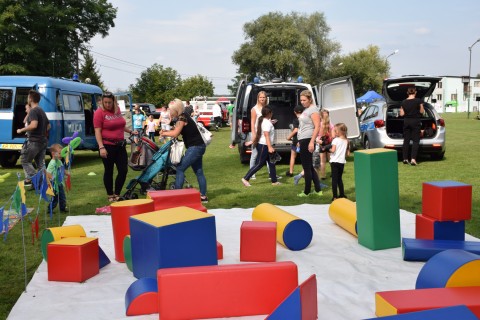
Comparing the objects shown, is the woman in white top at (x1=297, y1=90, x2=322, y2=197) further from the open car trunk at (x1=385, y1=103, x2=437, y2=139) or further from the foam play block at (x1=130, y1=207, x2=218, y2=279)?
the open car trunk at (x1=385, y1=103, x2=437, y2=139)

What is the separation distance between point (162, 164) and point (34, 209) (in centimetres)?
A: 200

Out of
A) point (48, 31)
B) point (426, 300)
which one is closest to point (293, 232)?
point (426, 300)

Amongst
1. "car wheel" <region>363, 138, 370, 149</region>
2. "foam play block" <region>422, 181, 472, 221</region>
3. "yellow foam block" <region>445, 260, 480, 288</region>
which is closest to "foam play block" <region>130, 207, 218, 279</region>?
"yellow foam block" <region>445, 260, 480, 288</region>

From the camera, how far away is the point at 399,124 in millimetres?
14758

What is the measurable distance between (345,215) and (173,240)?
2.71m

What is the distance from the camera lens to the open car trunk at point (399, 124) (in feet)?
44.7

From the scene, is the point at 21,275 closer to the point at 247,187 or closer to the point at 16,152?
the point at 247,187

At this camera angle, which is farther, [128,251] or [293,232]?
[293,232]

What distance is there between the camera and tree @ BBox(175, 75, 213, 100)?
2667 inches

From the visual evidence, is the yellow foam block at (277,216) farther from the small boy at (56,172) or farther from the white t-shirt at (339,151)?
the small boy at (56,172)

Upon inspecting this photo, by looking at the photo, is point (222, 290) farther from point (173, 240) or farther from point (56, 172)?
point (56, 172)

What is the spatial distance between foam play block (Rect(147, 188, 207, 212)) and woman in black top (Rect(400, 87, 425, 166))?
8.40 meters

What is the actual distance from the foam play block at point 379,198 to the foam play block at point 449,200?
0.37 m

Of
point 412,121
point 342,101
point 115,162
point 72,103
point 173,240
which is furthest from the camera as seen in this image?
point 72,103
